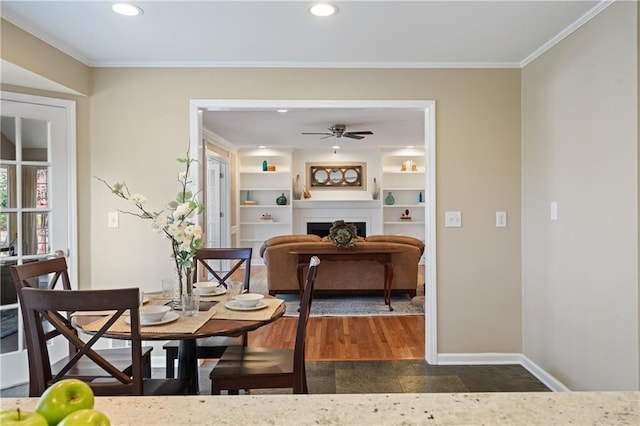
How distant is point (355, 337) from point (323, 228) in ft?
16.5

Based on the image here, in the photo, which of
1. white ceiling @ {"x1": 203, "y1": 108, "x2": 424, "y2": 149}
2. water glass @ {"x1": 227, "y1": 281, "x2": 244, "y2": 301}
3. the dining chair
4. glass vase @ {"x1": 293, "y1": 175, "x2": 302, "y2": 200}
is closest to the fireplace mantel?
glass vase @ {"x1": 293, "y1": 175, "x2": 302, "y2": 200}

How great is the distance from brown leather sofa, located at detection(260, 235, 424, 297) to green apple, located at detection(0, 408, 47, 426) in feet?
15.7

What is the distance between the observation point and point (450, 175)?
11.2 ft

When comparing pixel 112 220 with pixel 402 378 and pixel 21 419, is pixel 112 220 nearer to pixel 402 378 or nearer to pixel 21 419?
pixel 402 378

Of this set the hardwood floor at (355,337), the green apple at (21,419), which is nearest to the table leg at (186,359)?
the hardwood floor at (355,337)

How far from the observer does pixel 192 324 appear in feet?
6.54

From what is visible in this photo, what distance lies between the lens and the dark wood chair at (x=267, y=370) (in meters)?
2.11

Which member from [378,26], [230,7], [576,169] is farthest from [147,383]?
[576,169]

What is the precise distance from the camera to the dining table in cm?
188

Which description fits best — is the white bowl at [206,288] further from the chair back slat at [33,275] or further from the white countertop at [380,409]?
the white countertop at [380,409]

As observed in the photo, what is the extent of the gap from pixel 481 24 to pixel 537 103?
86 cm

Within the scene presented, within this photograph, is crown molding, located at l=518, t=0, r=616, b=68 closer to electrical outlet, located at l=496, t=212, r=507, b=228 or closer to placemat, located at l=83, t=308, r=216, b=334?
electrical outlet, located at l=496, t=212, r=507, b=228

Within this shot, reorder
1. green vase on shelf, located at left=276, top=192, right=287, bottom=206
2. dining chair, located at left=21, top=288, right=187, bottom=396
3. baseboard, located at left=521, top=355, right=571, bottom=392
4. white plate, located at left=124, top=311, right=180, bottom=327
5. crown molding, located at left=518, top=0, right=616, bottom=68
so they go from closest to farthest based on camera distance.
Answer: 1. dining chair, located at left=21, top=288, right=187, bottom=396
2. white plate, located at left=124, top=311, right=180, bottom=327
3. crown molding, located at left=518, top=0, right=616, bottom=68
4. baseboard, located at left=521, top=355, right=571, bottom=392
5. green vase on shelf, located at left=276, top=192, right=287, bottom=206

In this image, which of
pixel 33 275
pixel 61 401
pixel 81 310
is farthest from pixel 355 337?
pixel 61 401
